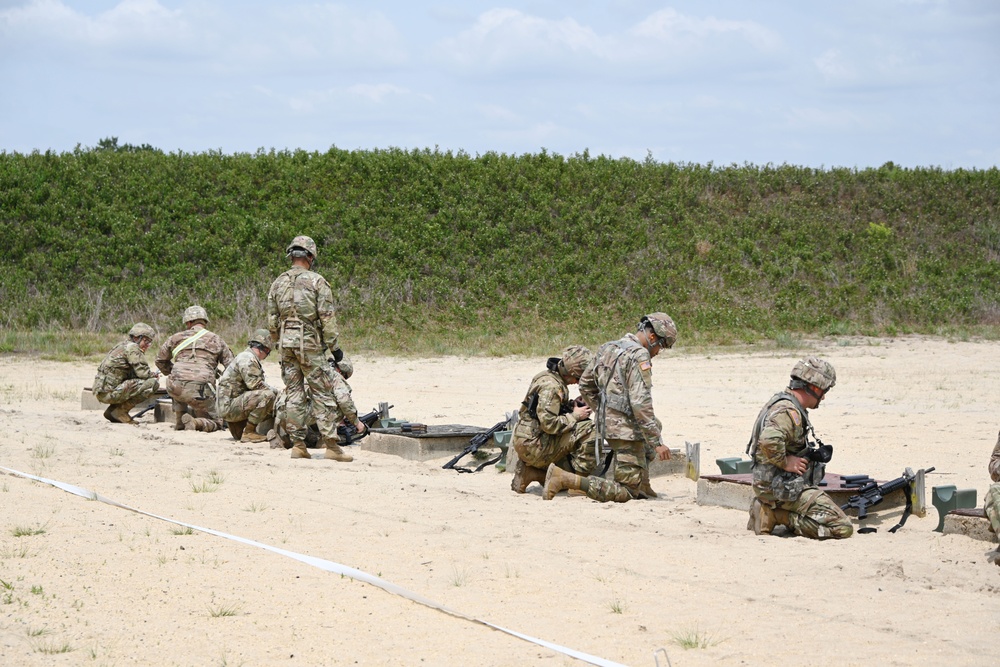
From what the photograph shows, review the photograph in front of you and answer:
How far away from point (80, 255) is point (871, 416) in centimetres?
2093

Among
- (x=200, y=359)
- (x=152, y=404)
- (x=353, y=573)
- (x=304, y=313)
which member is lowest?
(x=353, y=573)

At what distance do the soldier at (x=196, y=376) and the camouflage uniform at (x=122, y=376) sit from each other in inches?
17.8

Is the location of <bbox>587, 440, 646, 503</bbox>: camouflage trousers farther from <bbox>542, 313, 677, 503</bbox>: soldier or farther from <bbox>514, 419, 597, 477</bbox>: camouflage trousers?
<bbox>514, 419, 597, 477</bbox>: camouflage trousers

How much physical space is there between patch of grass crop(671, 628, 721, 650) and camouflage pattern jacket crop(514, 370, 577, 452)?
3.69m

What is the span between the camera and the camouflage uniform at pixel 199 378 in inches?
553

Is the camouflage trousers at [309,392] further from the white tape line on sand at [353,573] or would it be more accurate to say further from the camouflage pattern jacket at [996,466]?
the camouflage pattern jacket at [996,466]

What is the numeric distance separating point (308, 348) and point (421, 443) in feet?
5.04

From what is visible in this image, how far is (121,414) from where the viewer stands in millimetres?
14859

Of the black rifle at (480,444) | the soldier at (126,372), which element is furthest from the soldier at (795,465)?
the soldier at (126,372)

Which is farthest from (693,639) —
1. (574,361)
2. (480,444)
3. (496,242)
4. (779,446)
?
(496,242)

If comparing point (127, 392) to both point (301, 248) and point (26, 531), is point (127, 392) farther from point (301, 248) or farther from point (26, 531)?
point (26, 531)

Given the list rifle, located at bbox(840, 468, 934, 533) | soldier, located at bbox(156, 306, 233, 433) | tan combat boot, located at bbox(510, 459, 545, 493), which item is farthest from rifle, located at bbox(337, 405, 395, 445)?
rifle, located at bbox(840, 468, 934, 533)

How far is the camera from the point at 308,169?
31.7 metres

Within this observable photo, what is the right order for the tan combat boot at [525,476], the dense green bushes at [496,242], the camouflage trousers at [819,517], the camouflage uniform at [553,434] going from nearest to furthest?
the camouflage trousers at [819,517] < the camouflage uniform at [553,434] < the tan combat boot at [525,476] < the dense green bushes at [496,242]
